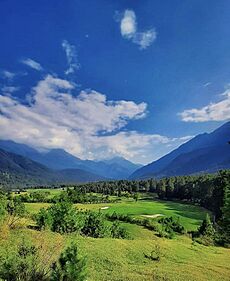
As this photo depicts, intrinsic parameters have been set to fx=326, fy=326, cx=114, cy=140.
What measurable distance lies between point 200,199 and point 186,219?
124 feet

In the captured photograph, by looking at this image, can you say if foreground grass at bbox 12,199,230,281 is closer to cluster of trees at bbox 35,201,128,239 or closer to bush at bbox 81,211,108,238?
cluster of trees at bbox 35,201,128,239

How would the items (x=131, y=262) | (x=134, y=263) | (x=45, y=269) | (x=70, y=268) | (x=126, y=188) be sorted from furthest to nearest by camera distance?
(x=126, y=188), (x=131, y=262), (x=134, y=263), (x=45, y=269), (x=70, y=268)

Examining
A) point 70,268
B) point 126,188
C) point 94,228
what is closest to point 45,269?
point 70,268

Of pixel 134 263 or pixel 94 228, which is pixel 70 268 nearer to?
pixel 134 263

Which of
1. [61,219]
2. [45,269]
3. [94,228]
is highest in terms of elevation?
[61,219]

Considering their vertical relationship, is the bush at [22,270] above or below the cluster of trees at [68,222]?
below

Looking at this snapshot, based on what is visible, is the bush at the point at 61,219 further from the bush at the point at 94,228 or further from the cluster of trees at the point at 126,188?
the cluster of trees at the point at 126,188

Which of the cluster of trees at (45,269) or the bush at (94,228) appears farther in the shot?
the bush at (94,228)

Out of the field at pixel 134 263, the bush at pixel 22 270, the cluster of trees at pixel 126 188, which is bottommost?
the field at pixel 134 263

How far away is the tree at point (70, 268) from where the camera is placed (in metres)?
10.6

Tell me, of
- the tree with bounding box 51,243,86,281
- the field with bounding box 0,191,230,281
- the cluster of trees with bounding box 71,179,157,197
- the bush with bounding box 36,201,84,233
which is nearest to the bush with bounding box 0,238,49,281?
the tree with bounding box 51,243,86,281

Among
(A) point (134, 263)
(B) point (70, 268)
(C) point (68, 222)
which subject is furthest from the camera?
(C) point (68, 222)

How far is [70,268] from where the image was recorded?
35.5 feet

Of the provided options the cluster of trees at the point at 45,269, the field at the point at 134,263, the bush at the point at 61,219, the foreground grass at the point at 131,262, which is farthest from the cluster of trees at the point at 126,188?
the cluster of trees at the point at 45,269
